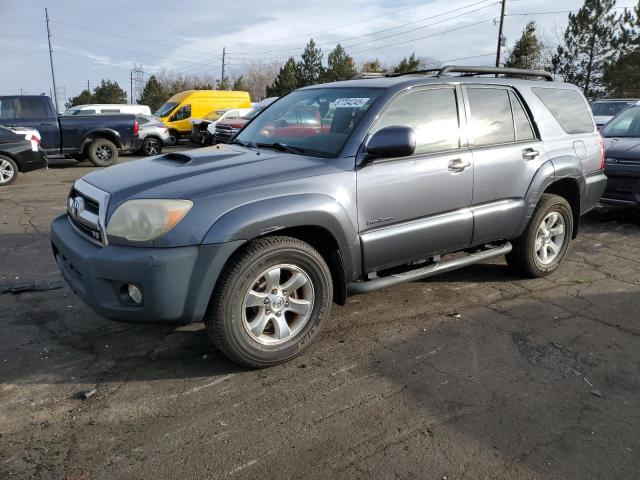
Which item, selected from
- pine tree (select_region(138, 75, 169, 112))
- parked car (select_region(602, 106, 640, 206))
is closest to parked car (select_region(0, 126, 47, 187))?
parked car (select_region(602, 106, 640, 206))

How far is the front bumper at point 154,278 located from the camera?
A: 9.12 feet

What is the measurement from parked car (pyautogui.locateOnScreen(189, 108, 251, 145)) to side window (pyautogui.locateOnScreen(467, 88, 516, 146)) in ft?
52.2

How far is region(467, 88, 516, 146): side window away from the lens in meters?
4.09

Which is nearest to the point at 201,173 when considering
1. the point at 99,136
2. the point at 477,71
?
the point at 477,71

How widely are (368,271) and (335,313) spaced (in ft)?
2.18

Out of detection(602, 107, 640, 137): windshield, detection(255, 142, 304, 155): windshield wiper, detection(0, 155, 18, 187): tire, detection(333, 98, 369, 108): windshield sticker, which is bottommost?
detection(0, 155, 18, 187): tire

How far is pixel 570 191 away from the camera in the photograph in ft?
16.4

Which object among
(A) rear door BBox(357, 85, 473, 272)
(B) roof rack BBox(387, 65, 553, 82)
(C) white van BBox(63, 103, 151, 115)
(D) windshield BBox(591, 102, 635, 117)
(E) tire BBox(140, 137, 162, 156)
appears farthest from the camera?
(C) white van BBox(63, 103, 151, 115)

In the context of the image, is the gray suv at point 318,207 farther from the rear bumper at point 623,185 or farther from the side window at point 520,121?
the rear bumper at point 623,185

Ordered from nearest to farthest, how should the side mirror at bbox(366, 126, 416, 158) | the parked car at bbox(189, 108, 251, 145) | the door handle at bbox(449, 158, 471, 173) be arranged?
the side mirror at bbox(366, 126, 416, 158)
the door handle at bbox(449, 158, 471, 173)
the parked car at bbox(189, 108, 251, 145)

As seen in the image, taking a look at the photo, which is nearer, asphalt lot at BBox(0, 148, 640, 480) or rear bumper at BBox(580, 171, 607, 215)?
asphalt lot at BBox(0, 148, 640, 480)

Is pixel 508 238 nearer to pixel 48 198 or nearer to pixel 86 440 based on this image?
pixel 86 440

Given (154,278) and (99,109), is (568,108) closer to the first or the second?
(154,278)

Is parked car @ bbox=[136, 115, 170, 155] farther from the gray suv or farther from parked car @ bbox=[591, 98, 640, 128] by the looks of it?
the gray suv
